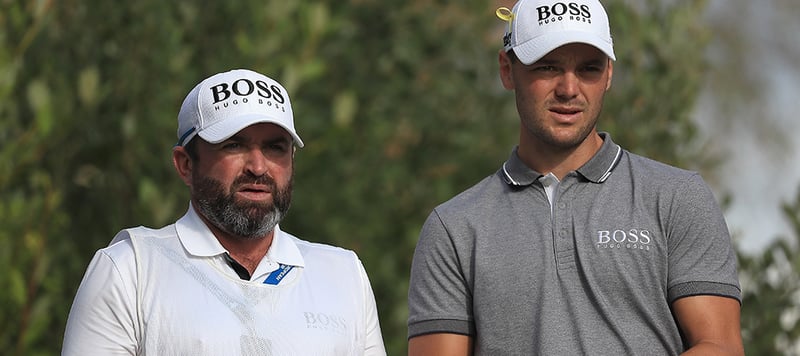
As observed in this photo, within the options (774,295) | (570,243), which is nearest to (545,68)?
(570,243)

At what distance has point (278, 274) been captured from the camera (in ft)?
13.6

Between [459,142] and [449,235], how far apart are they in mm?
3779

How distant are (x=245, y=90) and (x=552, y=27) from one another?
0.83 m

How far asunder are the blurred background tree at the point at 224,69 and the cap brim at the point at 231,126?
61.4 inches

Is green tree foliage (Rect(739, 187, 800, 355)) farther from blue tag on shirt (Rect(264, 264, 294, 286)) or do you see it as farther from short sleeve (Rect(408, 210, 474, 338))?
blue tag on shirt (Rect(264, 264, 294, 286))

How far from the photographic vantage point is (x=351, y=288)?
4246mm

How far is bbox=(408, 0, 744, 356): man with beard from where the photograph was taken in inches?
163

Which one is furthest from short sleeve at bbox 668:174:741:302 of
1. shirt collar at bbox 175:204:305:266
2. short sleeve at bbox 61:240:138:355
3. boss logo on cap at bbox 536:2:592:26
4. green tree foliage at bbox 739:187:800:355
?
green tree foliage at bbox 739:187:800:355

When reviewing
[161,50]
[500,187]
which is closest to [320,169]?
[161,50]

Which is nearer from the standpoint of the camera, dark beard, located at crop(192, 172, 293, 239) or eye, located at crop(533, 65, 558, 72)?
dark beard, located at crop(192, 172, 293, 239)

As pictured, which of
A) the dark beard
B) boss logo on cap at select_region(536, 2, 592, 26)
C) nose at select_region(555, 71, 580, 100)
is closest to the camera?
the dark beard

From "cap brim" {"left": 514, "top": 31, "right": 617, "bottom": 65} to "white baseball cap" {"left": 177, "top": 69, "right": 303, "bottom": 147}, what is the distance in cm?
64

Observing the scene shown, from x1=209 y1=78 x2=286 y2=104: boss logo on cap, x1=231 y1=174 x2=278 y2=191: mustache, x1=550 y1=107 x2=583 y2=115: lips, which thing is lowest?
x1=231 y1=174 x2=278 y2=191: mustache

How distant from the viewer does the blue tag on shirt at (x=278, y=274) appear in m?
4.11
